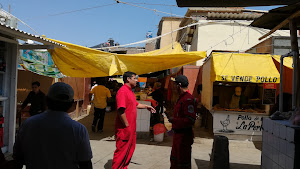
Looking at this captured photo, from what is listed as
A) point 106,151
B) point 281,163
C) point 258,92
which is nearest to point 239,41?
point 258,92

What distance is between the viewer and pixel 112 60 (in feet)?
22.2

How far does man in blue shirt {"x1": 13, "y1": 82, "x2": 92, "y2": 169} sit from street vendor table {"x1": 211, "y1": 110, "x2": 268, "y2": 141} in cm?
660

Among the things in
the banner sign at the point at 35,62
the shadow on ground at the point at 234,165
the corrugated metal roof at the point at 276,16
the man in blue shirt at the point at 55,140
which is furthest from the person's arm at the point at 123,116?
the banner sign at the point at 35,62

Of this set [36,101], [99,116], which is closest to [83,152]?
[36,101]

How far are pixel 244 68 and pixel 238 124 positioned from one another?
6.02ft

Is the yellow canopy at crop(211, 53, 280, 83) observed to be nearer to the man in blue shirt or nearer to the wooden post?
the wooden post

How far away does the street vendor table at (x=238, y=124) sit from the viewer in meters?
7.96

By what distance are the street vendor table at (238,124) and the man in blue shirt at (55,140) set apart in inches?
260

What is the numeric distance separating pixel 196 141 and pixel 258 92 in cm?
365

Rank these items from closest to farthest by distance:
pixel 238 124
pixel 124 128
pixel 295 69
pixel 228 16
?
pixel 295 69, pixel 124 128, pixel 238 124, pixel 228 16

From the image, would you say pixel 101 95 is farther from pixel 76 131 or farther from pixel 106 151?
pixel 76 131

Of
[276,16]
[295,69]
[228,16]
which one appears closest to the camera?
[295,69]

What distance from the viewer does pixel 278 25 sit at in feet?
13.9

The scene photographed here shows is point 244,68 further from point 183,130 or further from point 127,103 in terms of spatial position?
point 127,103
